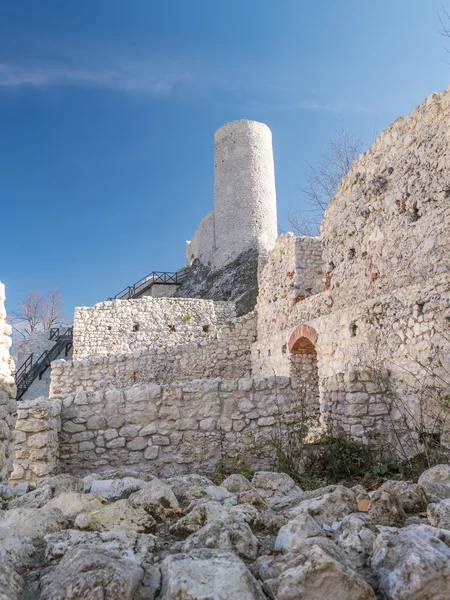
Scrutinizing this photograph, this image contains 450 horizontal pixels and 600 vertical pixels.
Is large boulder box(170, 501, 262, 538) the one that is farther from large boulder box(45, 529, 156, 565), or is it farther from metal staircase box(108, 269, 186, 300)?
metal staircase box(108, 269, 186, 300)

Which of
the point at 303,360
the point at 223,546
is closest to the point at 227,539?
the point at 223,546

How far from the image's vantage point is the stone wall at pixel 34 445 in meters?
4.59

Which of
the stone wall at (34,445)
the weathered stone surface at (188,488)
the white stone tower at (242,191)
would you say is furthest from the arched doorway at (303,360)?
the white stone tower at (242,191)

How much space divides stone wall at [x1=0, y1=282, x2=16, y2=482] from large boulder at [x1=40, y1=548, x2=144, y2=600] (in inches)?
83.2

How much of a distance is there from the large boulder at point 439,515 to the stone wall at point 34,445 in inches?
A: 150

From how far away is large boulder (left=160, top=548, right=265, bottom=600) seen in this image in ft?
4.80

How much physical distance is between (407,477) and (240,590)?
11.4 ft

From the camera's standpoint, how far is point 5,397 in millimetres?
3648

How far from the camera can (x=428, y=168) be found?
6.38m

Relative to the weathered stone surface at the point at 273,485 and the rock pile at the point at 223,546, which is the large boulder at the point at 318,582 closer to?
the rock pile at the point at 223,546

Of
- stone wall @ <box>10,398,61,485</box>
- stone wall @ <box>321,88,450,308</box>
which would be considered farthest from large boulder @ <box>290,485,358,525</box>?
stone wall @ <box>321,88,450,308</box>

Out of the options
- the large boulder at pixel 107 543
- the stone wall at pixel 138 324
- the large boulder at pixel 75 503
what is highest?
the stone wall at pixel 138 324

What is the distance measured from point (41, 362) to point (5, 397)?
2128cm

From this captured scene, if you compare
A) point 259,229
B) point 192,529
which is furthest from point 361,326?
point 259,229
